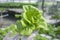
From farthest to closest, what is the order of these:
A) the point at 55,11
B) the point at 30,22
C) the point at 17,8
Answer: the point at 17,8 → the point at 55,11 → the point at 30,22

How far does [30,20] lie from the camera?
1.48ft

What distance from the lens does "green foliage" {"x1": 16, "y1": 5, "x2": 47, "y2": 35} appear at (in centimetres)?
44

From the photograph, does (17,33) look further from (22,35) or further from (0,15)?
(0,15)

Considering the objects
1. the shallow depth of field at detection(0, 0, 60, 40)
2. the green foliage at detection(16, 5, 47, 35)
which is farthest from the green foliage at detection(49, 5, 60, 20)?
the green foliage at detection(16, 5, 47, 35)

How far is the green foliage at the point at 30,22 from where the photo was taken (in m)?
0.44

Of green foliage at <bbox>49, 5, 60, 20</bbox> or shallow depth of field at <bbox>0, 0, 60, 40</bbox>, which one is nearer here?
shallow depth of field at <bbox>0, 0, 60, 40</bbox>

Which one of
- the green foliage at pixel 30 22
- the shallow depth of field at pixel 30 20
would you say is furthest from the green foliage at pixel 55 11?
the green foliage at pixel 30 22

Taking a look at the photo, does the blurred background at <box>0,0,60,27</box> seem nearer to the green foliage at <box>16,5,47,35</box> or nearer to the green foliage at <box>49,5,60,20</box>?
the green foliage at <box>49,5,60,20</box>

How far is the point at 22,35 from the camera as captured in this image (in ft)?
1.47

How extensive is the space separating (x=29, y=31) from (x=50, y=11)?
1.42m

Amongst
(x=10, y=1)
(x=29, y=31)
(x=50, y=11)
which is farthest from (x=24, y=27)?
(x=10, y=1)

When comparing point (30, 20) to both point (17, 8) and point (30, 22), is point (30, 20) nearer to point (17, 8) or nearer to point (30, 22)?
point (30, 22)

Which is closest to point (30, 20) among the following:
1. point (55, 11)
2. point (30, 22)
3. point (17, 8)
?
point (30, 22)

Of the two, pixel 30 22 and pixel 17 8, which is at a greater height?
pixel 30 22
